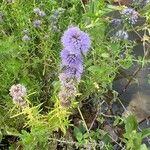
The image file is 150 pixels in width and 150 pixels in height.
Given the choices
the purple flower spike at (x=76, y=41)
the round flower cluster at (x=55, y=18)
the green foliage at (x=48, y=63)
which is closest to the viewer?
the purple flower spike at (x=76, y=41)

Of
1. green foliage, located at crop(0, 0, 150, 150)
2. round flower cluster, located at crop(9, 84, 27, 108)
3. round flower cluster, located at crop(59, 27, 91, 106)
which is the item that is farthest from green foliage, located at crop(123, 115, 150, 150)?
round flower cluster, located at crop(9, 84, 27, 108)

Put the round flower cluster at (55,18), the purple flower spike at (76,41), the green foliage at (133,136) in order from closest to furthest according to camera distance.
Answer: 1. the purple flower spike at (76,41)
2. the green foliage at (133,136)
3. the round flower cluster at (55,18)

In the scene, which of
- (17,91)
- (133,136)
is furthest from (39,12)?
(133,136)

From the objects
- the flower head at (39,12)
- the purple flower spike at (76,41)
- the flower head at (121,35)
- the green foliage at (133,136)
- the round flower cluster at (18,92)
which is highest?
the purple flower spike at (76,41)

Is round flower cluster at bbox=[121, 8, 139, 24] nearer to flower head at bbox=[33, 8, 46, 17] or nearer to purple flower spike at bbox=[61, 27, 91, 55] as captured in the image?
flower head at bbox=[33, 8, 46, 17]

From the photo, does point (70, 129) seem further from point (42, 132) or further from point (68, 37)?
point (68, 37)

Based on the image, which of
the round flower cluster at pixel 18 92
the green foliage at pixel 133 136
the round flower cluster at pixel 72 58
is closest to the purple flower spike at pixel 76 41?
the round flower cluster at pixel 72 58

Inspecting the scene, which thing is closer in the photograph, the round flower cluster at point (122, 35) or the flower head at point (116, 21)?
the round flower cluster at point (122, 35)

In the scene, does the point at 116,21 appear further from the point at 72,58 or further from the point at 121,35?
the point at 72,58

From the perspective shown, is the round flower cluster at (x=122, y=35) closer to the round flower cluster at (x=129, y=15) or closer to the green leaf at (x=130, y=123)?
the round flower cluster at (x=129, y=15)

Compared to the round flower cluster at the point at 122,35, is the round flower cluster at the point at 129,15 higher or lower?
higher
